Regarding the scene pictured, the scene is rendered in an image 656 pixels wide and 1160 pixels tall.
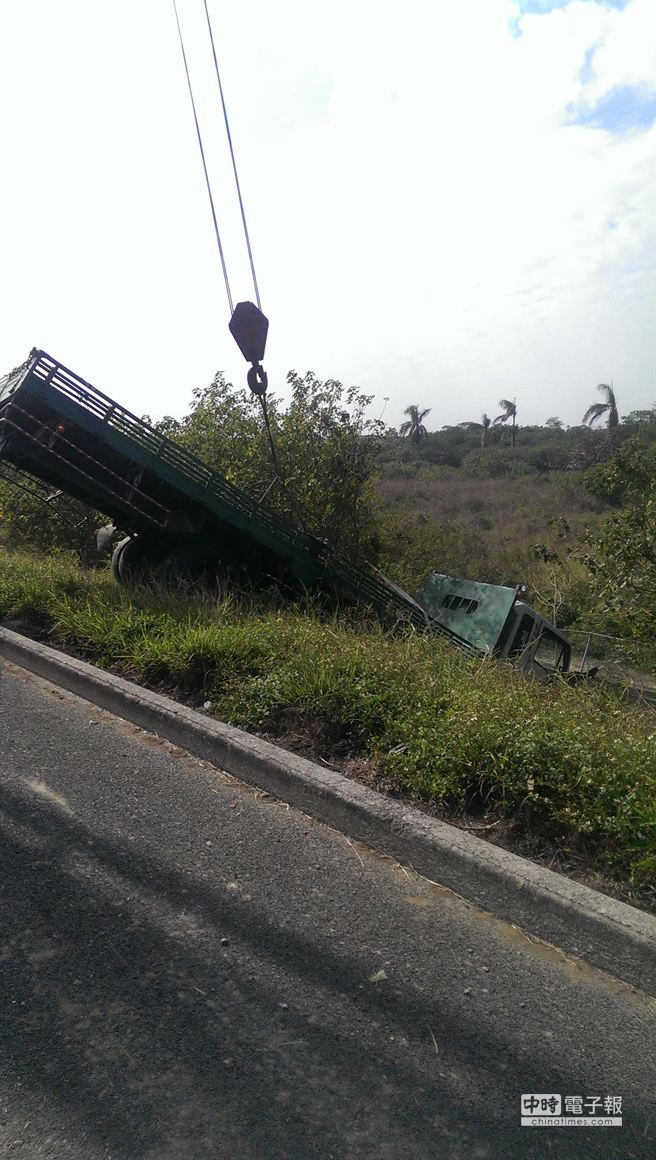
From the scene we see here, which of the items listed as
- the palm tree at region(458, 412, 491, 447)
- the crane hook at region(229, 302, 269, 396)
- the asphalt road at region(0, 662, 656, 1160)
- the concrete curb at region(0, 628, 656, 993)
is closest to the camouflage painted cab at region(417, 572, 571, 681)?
the crane hook at region(229, 302, 269, 396)

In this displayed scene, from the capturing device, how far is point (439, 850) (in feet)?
13.0

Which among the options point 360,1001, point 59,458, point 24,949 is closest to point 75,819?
point 24,949

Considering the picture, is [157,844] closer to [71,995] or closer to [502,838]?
[71,995]

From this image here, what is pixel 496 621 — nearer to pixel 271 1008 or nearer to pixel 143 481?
pixel 143 481

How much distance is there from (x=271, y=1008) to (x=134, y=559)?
26.0ft

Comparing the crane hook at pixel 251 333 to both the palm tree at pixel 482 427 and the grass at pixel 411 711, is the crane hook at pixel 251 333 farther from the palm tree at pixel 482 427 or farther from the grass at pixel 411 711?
the palm tree at pixel 482 427

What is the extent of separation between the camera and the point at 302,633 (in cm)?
679

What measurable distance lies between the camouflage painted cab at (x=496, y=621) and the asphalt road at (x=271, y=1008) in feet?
17.9

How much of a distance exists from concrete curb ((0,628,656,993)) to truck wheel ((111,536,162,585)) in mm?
4428

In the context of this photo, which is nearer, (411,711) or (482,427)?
(411,711)

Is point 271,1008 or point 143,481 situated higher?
point 143,481

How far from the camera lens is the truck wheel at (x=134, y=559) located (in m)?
10.2

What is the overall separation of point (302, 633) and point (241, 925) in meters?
3.41

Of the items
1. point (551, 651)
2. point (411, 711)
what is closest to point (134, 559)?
point (551, 651)
